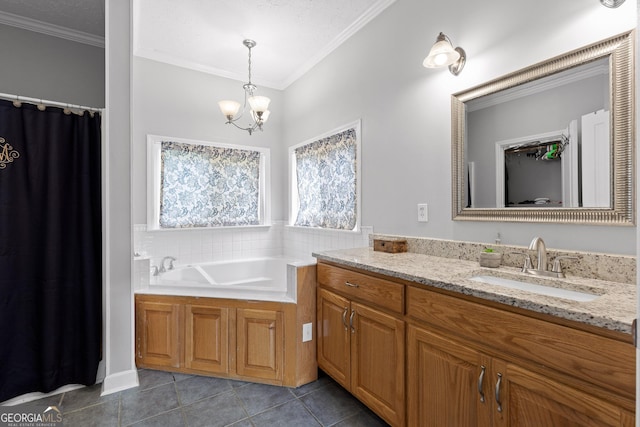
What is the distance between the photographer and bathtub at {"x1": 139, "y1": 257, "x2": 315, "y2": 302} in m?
2.15

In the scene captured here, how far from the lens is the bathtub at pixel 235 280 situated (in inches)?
84.8

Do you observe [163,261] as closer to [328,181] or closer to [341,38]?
[328,181]

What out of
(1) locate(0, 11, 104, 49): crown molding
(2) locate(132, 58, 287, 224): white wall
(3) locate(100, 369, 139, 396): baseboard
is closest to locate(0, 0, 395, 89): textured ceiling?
(1) locate(0, 11, 104, 49): crown molding

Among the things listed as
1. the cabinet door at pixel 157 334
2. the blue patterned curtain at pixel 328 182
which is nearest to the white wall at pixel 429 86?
the blue patterned curtain at pixel 328 182

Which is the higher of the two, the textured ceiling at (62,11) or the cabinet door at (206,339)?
the textured ceiling at (62,11)

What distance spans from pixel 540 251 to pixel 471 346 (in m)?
0.58

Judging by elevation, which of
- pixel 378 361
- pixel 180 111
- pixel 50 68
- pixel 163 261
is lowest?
pixel 378 361

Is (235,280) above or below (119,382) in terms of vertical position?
above

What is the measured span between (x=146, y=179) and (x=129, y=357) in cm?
171

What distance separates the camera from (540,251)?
4.68 feet

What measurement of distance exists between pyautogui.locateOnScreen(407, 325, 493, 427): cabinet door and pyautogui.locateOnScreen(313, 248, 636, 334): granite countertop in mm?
246

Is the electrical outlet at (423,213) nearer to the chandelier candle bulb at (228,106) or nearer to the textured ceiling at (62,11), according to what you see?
the chandelier candle bulb at (228,106)

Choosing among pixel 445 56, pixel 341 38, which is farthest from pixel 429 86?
pixel 341 38

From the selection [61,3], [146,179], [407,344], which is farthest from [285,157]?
[407,344]
